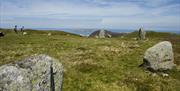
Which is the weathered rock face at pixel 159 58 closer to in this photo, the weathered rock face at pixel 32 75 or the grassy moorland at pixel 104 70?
the grassy moorland at pixel 104 70

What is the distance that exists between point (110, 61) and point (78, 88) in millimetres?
11042

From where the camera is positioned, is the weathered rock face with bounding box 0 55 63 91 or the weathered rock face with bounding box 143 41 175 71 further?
the weathered rock face with bounding box 143 41 175 71

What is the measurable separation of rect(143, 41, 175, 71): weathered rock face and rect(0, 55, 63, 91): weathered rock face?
628 inches

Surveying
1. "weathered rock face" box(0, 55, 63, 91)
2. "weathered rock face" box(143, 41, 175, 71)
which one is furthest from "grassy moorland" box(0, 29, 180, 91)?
"weathered rock face" box(0, 55, 63, 91)

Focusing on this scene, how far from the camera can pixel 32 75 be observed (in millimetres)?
16828

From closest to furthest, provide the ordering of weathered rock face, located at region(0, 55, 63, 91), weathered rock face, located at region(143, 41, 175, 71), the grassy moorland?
1. weathered rock face, located at region(0, 55, 63, 91)
2. the grassy moorland
3. weathered rock face, located at region(143, 41, 175, 71)

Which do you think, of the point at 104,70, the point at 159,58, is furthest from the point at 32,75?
the point at 159,58

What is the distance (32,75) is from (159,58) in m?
19.7

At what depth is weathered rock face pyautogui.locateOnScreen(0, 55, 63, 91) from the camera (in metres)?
14.8

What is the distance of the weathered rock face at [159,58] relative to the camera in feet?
109

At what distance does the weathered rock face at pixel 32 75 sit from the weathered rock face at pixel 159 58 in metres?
15.9

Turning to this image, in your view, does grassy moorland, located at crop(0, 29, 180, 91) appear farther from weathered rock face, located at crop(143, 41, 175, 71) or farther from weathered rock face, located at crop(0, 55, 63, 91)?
weathered rock face, located at crop(0, 55, 63, 91)

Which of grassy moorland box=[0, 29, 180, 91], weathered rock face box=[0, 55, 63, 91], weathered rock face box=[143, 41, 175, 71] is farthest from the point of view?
weathered rock face box=[143, 41, 175, 71]

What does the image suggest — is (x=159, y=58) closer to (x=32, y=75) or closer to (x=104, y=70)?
(x=104, y=70)
